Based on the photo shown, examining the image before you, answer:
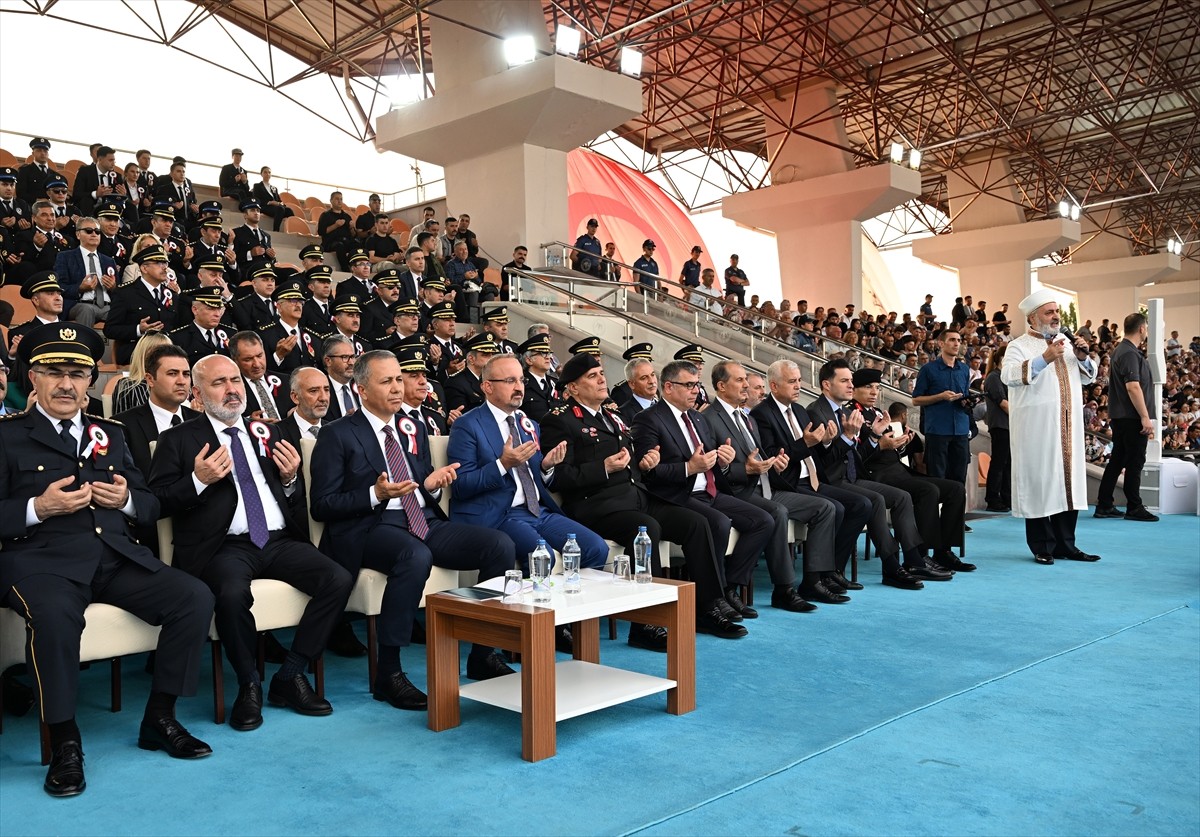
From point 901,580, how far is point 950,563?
0.63m

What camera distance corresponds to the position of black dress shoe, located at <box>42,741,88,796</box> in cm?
276

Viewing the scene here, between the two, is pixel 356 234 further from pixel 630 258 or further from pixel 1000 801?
pixel 630 258

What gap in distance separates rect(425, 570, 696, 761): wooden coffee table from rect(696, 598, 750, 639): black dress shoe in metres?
0.96

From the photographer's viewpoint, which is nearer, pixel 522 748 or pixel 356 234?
pixel 522 748

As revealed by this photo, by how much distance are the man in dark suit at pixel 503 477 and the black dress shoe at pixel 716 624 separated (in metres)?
0.59

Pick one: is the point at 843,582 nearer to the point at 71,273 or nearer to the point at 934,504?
the point at 934,504

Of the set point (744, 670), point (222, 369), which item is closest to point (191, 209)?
point (222, 369)

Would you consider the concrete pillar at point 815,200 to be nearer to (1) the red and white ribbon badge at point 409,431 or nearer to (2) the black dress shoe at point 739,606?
(2) the black dress shoe at point 739,606

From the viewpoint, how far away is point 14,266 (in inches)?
299

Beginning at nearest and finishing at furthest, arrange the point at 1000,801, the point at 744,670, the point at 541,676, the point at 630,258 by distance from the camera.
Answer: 1. the point at 1000,801
2. the point at 541,676
3. the point at 744,670
4. the point at 630,258

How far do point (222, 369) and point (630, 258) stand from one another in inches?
873

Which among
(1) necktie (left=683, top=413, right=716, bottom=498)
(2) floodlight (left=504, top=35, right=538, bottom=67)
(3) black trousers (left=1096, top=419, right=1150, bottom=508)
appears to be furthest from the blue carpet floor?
(2) floodlight (left=504, top=35, right=538, bottom=67)

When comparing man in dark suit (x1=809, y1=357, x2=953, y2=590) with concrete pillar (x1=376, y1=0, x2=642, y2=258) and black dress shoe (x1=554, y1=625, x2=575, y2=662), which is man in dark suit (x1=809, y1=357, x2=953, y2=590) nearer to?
black dress shoe (x1=554, y1=625, x2=575, y2=662)

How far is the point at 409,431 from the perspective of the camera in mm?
4262
